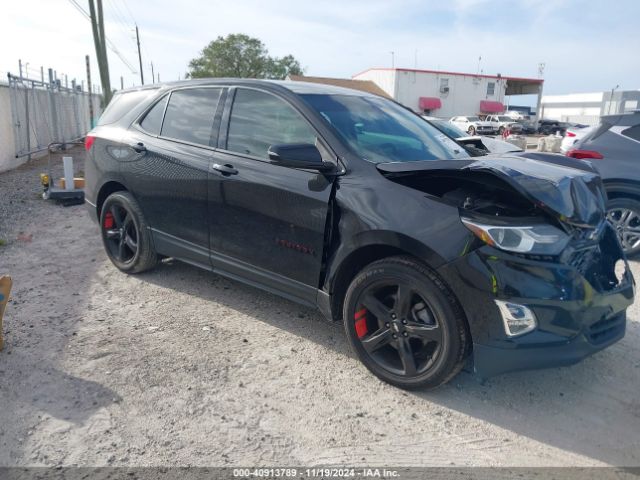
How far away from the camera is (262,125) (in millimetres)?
3830

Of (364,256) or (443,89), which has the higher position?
(443,89)

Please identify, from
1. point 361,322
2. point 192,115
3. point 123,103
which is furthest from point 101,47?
point 361,322

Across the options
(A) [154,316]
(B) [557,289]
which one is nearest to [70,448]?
(A) [154,316]

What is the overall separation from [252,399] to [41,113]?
15.7 meters

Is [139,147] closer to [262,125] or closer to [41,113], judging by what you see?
[262,125]

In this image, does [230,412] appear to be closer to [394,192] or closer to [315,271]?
[315,271]

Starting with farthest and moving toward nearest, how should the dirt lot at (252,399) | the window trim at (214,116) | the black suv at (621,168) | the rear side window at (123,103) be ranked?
the black suv at (621,168) → the rear side window at (123,103) → the window trim at (214,116) → the dirt lot at (252,399)

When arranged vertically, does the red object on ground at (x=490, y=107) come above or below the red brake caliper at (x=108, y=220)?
above

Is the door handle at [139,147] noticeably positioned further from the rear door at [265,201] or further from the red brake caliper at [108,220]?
the rear door at [265,201]

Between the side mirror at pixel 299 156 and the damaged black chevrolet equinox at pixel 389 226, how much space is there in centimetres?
1

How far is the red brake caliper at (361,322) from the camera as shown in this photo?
328 centimetres

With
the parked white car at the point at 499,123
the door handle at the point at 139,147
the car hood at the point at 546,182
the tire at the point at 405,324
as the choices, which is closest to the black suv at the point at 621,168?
the car hood at the point at 546,182

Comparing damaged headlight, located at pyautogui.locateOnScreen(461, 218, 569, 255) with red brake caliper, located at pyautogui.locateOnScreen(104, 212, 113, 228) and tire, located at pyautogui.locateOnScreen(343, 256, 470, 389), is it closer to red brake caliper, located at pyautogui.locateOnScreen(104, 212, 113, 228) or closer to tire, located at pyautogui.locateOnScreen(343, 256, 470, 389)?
tire, located at pyautogui.locateOnScreen(343, 256, 470, 389)

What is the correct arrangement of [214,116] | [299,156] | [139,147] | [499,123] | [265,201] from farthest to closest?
[499,123], [139,147], [214,116], [265,201], [299,156]
